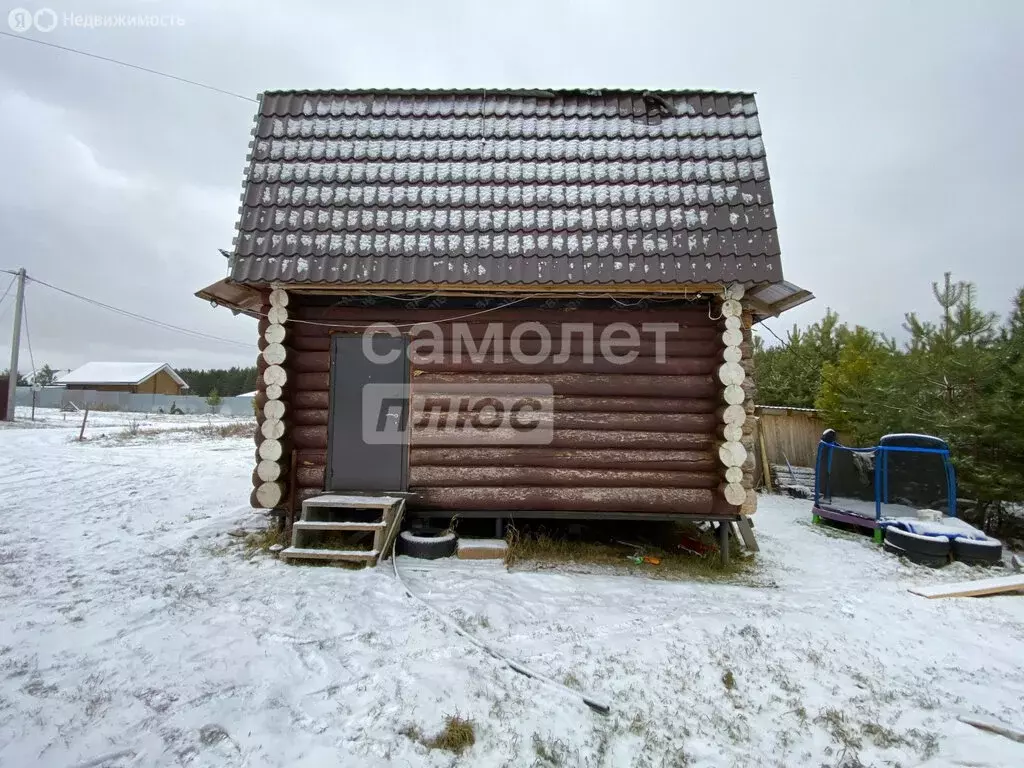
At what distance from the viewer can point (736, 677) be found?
3354 millimetres

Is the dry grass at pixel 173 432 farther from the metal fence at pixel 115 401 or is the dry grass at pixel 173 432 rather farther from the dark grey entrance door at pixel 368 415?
the dark grey entrance door at pixel 368 415

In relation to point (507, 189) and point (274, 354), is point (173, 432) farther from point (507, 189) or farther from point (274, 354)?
point (507, 189)

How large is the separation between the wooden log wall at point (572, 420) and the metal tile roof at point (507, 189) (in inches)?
23.1

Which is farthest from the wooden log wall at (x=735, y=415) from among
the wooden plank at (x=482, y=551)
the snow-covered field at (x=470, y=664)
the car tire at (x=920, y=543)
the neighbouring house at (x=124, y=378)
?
the neighbouring house at (x=124, y=378)

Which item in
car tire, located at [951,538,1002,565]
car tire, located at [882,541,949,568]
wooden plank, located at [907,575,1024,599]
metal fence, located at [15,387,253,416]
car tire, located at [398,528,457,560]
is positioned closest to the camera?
wooden plank, located at [907,575,1024,599]

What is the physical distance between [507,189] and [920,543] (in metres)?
6.66

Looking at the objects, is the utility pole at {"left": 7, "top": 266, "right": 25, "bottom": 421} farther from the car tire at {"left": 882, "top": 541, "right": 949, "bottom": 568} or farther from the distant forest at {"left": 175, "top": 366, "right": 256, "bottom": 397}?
the distant forest at {"left": 175, "top": 366, "right": 256, "bottom": 397}

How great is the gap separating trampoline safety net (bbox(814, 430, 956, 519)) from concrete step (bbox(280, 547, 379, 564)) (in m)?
7.31

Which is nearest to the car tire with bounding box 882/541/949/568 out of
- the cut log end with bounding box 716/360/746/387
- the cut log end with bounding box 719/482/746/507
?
the cut log end with bounding box 719/482/746/507

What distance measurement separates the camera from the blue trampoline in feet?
25.5

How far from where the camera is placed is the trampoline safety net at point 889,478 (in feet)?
25.7

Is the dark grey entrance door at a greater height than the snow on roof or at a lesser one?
lesser

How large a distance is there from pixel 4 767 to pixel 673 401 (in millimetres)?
5674

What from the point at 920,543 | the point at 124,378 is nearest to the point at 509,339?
the point at 920,543
